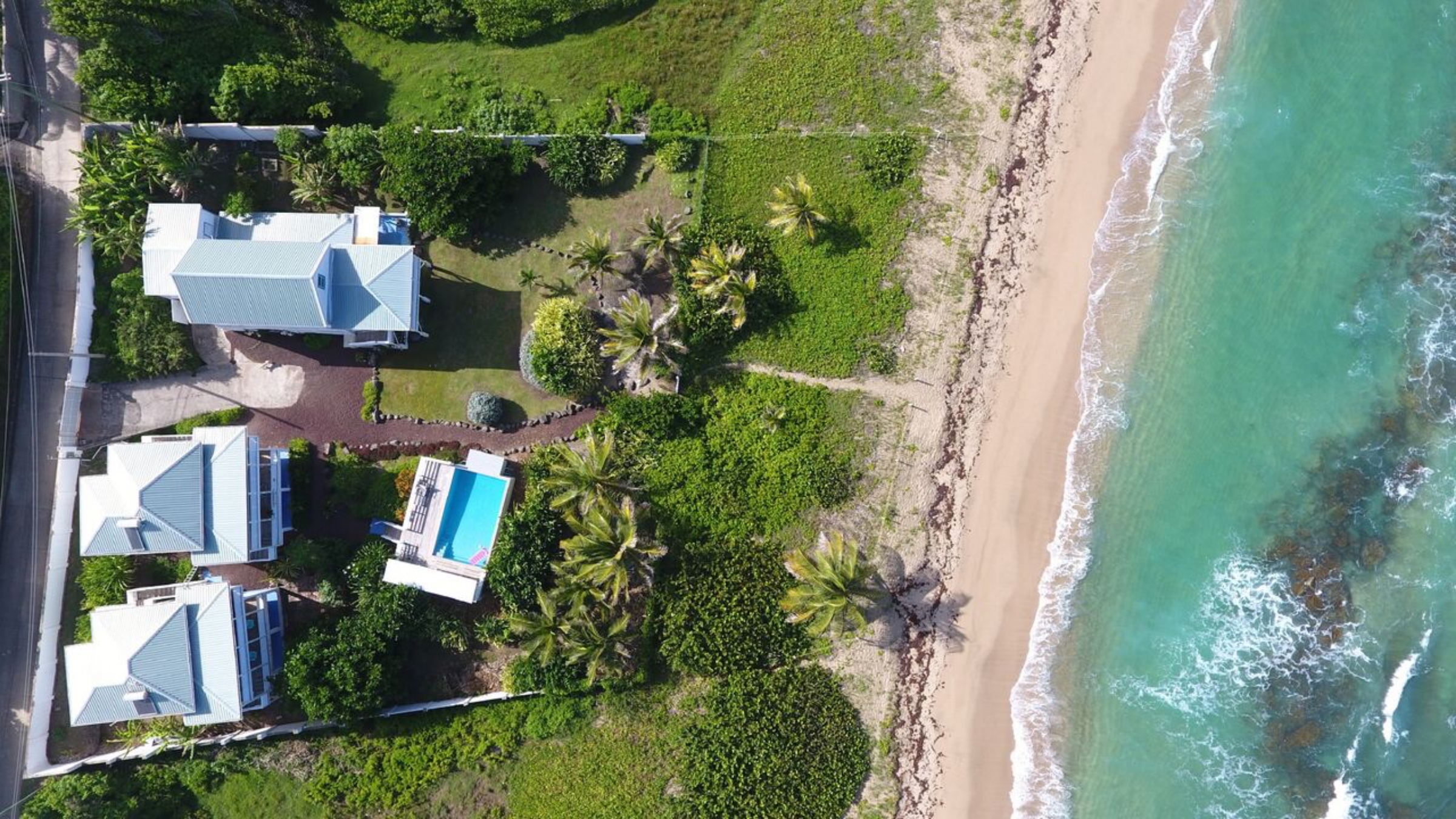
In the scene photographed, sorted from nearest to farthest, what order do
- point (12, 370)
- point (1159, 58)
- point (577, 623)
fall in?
point (577, 623)
point (12, 370)
point (1159, 58)

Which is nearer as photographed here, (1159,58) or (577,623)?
(577,623)

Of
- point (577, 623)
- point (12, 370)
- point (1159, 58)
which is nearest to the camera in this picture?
point (577, 623)

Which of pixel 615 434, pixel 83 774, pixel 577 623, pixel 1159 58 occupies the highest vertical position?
pixel 1159 58

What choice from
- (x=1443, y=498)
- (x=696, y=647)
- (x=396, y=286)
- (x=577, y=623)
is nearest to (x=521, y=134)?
(x=396, y=286)

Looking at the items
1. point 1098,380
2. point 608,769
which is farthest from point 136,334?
point 1098,380

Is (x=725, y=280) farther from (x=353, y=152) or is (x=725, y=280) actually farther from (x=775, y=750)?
(x=775, y=750)

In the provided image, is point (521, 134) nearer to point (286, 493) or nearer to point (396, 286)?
point (396, 286)

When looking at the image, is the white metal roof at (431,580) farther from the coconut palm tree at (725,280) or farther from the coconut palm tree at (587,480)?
the coconut palm tree at (725,280)
